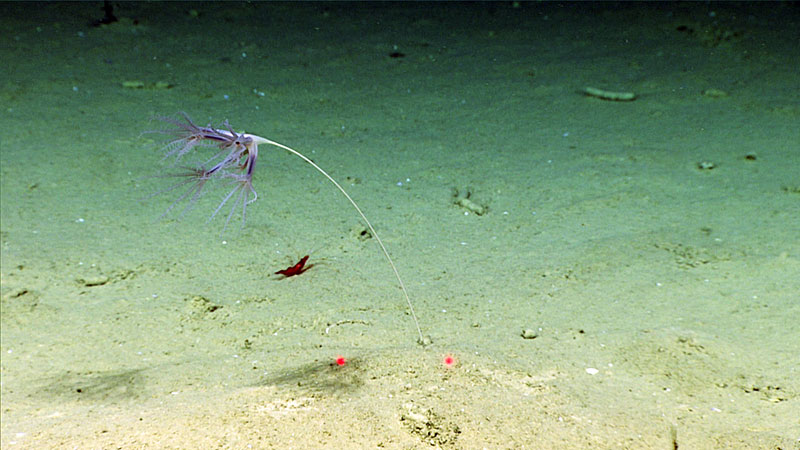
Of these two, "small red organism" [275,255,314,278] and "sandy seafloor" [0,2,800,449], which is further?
"small red organism" [275,255,314,278]

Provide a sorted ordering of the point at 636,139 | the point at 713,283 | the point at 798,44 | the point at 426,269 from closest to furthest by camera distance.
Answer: the point at 713,283 → the point at 426,269 → the point at 636,139 → the point at 798,44

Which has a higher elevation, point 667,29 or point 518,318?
point 667,29

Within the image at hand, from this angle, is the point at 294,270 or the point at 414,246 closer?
the point at 294,270

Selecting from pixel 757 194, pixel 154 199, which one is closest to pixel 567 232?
pixel 757 194

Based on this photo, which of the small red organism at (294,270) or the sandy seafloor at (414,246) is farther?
the small red organism at (294,270)

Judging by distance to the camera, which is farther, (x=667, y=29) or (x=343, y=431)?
(x=667, y=29)

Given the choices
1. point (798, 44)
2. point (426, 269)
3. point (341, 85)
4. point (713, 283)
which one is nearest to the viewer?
point (713, 283)

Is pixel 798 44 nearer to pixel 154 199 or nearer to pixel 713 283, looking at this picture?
pixel 713 283
